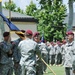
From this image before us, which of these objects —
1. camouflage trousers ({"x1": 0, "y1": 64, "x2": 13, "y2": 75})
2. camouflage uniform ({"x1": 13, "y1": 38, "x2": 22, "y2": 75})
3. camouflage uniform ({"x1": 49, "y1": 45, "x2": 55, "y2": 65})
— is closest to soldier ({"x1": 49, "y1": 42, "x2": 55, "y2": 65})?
camouflage uniform ({"x1": 49, "y1": 45, "x2": 55, "y2": 65})

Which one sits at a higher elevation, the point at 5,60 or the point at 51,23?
the point at 5,60

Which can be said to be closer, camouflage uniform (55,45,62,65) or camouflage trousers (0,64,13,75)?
camouflage trousers (0,64,13,75)

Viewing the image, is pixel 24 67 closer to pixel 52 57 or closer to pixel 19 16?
pixel 52 57

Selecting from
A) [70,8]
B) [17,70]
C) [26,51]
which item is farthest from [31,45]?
[70,8]

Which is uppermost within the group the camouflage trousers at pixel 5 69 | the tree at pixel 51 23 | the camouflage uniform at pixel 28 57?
the camouflage uniform at pixel 28 57

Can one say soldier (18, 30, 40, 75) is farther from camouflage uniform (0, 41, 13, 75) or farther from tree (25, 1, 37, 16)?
tree (25, 1, 37, 16)

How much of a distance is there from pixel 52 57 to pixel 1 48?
19.2 m

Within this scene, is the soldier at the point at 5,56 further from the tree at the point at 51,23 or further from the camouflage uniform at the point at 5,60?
the tree at the point at 51,23

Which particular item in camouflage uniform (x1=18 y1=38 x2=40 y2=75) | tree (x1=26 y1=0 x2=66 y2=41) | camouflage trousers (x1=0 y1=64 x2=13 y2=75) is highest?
camouflage uniform (x1=18 y1=38 x2=40 y2=75)

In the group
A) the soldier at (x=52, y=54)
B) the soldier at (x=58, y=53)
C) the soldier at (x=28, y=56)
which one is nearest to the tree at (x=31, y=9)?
the soldier at (x=58, y=53)

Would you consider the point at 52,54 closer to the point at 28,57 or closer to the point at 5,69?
the point at 5,69

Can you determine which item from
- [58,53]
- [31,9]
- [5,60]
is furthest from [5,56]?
[31,9]

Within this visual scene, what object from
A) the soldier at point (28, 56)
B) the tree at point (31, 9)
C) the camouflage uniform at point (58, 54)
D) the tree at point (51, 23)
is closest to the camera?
the soldier at point (28, 56)

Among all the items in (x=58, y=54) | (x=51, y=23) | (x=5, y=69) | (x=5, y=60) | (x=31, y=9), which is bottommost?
(x=51, y=23)
